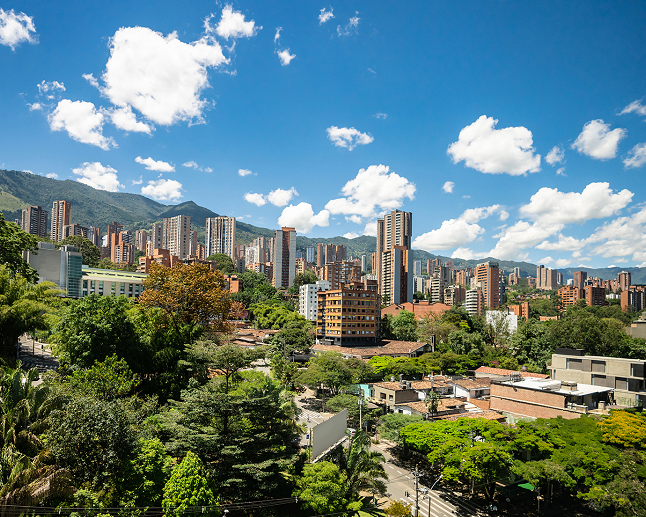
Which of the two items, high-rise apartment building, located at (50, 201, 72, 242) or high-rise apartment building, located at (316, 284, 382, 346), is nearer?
high-rise apartment building, located at (316, 284, 382, 346)

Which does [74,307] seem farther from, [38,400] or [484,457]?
[484,457]

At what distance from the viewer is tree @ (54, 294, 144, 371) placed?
1892 centimetres

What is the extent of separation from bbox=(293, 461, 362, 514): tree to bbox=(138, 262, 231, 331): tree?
1296 cm

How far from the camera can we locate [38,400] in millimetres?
13461

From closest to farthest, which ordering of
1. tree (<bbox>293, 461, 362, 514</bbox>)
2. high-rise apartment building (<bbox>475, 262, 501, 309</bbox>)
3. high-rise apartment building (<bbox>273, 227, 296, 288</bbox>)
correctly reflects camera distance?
tree (<bbox>293, 461, 362, 514</bbox>), high-rise apartment building (<bbox>475, 262, 501, 309</bbox>), high-rise apartment building (<bbox>273, 227, 296, 288</bbox>)

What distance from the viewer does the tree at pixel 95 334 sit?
745 inches

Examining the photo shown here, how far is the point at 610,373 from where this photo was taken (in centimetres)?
3350

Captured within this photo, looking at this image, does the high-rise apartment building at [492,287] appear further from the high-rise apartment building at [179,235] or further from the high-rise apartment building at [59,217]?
the high-rise apartment building at [59,217]

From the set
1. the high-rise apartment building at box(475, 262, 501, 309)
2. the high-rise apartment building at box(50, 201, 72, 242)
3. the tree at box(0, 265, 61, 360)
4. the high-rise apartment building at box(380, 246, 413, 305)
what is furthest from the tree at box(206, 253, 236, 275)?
the tree at box(0, 265, 61, 360)

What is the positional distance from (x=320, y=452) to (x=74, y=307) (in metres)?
15.2

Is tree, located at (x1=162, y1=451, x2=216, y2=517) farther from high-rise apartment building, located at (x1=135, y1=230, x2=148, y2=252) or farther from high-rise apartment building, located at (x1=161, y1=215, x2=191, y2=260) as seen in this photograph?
high-rise apartment building, located at (x1=135, y1=230, x2=148, y2=252)

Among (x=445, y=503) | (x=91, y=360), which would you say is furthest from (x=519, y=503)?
(x=91, y=360)

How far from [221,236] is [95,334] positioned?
426ft

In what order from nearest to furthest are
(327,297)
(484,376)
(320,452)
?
(320,452) < (484,376) < (327,297)
